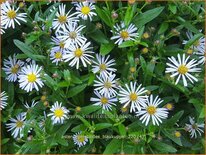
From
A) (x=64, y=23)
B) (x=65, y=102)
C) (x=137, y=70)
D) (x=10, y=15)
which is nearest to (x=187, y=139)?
(x=137, y=70)

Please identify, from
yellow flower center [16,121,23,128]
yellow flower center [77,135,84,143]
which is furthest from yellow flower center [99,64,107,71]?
yellow flower center [16,121,23,128]

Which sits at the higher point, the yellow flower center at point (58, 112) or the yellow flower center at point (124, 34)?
the yellow flower center at point (124, 34)

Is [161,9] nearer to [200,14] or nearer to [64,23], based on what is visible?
[200,14]

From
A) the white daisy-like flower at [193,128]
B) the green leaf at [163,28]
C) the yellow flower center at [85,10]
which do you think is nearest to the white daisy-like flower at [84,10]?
the yellow flower center at [85,10]

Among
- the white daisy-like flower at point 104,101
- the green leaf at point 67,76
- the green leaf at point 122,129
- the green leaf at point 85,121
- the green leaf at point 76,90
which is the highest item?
the green leaf at point 67,76

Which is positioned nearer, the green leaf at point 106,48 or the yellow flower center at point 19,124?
the green leaf at point 106,48

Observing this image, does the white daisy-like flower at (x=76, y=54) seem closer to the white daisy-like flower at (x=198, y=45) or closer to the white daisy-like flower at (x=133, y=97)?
the white daisy-like flower at (x=133, y=97)

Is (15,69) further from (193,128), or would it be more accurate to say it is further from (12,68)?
(193,128)
